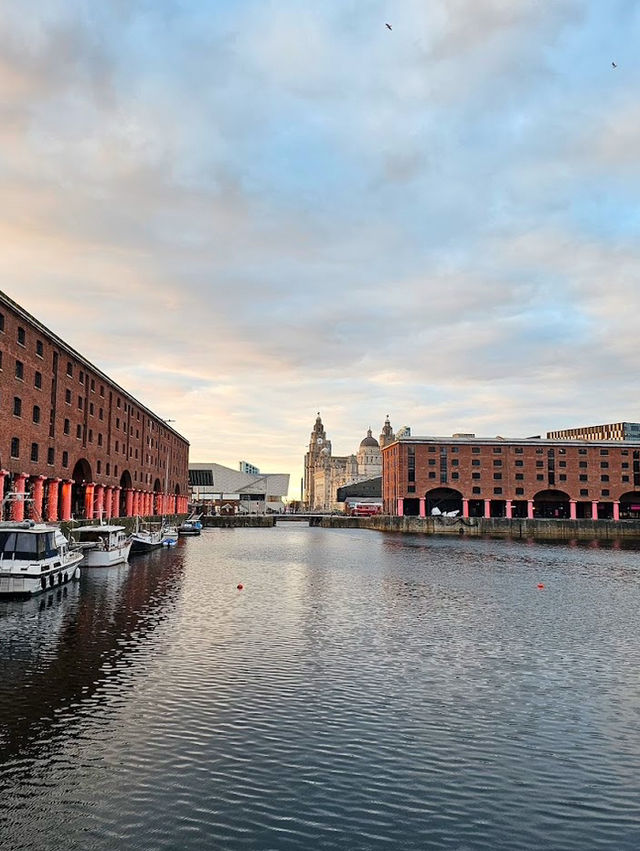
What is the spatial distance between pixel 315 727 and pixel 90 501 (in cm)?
7606

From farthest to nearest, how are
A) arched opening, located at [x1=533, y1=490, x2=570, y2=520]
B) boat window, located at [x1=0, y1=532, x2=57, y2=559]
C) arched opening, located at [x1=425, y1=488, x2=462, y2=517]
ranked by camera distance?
1. arched opening, located at [x1=533, y1=490, x2=570, y2=520]
2. arched opening, located at [x1=425, y1=488, x2=462, y2=517]
3. boat window, located at [x1=0, y1=532, x2=57, y2=559]

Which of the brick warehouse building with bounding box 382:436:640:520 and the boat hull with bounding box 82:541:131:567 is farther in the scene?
the brick warehouse building with bounding box 382:436:640:520

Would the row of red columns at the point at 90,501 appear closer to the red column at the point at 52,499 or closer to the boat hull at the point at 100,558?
the red column at the point at 52,499

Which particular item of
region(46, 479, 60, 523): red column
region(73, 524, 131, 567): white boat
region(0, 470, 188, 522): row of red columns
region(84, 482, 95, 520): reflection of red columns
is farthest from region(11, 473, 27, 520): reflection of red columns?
region(84, 482, 95, 520): reflection of red columns

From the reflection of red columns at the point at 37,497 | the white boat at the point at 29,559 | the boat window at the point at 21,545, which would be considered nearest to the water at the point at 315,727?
the white boat at the point at 29,559

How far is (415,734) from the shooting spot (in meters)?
19.5

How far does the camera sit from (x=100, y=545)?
206ft

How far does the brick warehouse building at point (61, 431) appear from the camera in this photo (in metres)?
63.4

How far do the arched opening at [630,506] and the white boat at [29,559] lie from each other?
518 ft

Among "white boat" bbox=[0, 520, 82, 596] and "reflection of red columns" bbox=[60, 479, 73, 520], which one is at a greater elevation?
"reflection of red columns" bbox=[60, 479, 73, 520]

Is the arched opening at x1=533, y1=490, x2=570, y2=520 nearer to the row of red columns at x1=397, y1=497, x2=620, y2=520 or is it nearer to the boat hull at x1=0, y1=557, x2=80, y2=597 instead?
the row of red columns at x1=397, y1=497, x2=620, y2=520

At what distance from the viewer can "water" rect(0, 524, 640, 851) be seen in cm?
1410

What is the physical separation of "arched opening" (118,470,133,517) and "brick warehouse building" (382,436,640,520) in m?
77.6

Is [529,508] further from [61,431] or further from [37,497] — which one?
[37,497]
